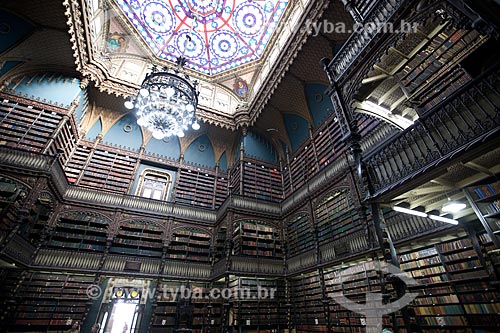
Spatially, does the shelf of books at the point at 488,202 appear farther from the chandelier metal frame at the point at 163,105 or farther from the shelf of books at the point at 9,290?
the shelf of books at the point at 9,290

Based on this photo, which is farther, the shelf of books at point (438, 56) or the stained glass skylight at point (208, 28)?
the stained glass skylight at point (208, 28)

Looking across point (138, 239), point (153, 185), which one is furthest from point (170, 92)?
point (138, 239)

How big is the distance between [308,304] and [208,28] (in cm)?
1438

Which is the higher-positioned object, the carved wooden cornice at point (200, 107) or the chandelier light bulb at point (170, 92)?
the carved wooden cornice at point (200, 107)

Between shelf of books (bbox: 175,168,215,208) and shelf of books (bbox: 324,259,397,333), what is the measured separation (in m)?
6.50

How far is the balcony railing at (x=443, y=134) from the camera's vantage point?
283 cm

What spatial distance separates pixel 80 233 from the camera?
888 cm

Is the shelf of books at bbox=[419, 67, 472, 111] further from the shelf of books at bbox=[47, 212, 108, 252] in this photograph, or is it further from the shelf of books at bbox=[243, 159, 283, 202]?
the shelf of books at bbox=[47, 212, 108, 252]

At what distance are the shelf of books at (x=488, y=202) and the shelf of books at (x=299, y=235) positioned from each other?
514cm

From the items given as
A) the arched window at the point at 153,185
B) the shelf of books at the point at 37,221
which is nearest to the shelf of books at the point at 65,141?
the shelf of books at the point at 37,221

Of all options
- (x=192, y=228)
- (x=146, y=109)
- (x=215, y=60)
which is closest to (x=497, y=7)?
(x=146, y=109)

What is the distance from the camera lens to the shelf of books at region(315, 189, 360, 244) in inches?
286

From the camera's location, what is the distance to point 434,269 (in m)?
4.97

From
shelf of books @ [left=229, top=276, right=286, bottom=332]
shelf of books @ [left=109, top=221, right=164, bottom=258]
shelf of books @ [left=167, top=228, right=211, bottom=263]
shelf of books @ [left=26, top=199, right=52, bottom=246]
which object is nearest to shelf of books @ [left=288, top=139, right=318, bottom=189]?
shelf of books @ [left=229, top=276, right=286, bottom=332]
